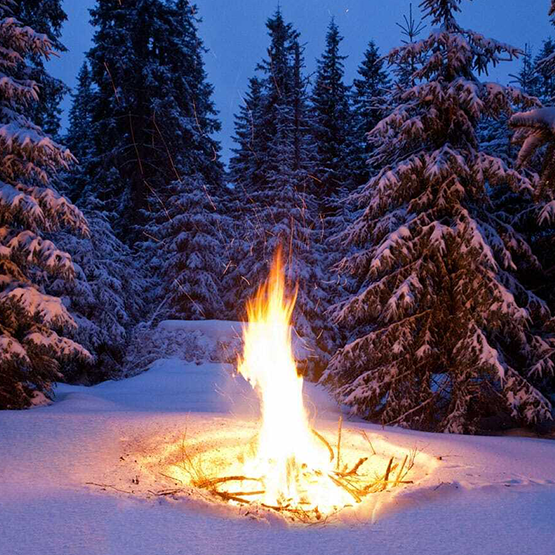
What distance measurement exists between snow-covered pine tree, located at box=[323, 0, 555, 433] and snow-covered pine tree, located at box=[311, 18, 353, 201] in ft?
65.0

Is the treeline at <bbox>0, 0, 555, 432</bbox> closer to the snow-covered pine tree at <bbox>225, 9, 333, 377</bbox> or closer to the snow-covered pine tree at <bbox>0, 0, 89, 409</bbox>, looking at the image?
the snow-covered pine tree at <bbox>0, 0, 89, 409</bbox>

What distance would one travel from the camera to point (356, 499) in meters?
4.66

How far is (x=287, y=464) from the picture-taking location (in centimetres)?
534

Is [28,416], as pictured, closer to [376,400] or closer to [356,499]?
[356,499]

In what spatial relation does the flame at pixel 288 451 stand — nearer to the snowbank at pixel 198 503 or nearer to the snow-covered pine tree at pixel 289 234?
the snowbank at pixel 198 503

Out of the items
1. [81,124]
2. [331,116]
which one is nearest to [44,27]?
[81,124]

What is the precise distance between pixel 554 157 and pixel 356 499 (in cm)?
334

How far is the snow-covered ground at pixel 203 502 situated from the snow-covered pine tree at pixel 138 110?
20228 mm

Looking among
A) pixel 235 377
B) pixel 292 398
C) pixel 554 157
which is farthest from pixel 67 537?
pixel 235 377

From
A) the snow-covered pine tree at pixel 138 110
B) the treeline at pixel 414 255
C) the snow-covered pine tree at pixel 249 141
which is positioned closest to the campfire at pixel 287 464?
the treeline at pixel 414 255

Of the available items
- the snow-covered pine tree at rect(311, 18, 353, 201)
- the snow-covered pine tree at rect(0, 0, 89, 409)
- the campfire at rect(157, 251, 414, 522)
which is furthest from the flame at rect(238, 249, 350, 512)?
the snow-covered pine tree at rect(311, 18, 353, 201)

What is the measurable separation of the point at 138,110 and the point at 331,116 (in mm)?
11604

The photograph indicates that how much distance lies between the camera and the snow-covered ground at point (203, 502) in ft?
11.9

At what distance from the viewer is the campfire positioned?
5.04m
